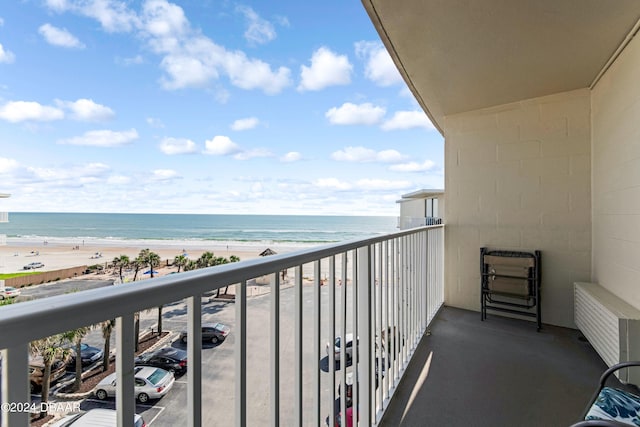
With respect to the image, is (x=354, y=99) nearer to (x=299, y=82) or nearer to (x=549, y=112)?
(x=299, y=82)

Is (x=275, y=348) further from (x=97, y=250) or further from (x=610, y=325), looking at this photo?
(x=97, y=250)

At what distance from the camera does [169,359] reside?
2.11 ft

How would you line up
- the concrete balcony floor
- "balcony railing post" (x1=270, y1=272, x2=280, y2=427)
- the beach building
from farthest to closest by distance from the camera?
the beach building
the concrete balcony floor
"balcony railing post" (x1=270, y1=272, x2=280, y2=427)

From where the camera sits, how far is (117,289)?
46cm

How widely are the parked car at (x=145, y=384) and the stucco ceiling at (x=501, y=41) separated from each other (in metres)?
2.30

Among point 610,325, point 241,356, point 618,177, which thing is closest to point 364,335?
point 241,356

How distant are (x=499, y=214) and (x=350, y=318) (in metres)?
2.93

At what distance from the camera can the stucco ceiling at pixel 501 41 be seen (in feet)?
6.63

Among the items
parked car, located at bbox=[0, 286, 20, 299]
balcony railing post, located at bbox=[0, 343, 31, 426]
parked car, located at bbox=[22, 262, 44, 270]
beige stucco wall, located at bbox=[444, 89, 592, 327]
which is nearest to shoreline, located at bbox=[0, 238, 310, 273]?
parked car, located at bbox=[22, 262, 44, 270]

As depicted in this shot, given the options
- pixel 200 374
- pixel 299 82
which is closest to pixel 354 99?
pixel 299 82

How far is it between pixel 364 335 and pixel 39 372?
1.34 m

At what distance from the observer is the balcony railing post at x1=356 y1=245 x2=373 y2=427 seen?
5.00 feet

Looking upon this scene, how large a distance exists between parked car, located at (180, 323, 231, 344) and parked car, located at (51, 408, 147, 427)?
0.17 meters

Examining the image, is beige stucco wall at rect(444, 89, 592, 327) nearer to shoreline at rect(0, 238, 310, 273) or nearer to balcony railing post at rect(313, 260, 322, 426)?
balcony railing post at rect(313, 260, 322, 426)
